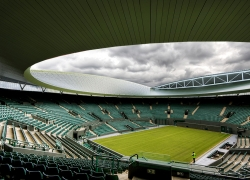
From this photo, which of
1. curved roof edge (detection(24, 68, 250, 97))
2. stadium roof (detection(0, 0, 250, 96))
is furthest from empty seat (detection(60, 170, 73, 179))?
curved roof edge (detection(24, 68, 250, 97))

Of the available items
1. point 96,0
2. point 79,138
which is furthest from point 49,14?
point 79,138

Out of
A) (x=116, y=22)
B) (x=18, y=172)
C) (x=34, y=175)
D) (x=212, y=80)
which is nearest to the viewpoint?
(x=34, y=175)

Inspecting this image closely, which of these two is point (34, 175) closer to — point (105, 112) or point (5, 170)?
point (5, 170)

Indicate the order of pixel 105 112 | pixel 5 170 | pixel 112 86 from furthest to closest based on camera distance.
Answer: pixel 105 112, pixel 112 86, pixel 5 170

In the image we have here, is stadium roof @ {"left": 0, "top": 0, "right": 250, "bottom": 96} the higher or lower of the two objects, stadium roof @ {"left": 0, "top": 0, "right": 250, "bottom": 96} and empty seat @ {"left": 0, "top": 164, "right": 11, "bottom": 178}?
the higher

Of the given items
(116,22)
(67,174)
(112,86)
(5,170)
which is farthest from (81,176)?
(112,86)

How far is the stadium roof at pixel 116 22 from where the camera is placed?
23.2 feet

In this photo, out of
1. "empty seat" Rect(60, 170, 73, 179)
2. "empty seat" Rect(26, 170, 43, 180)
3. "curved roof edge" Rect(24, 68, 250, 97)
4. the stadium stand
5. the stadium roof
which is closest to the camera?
"empty seat" Rect(26, 170, 43, 180)

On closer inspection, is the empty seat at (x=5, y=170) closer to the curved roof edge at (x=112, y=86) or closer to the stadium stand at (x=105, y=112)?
the stadium stand at (x=105, y=112)

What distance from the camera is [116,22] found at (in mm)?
8484

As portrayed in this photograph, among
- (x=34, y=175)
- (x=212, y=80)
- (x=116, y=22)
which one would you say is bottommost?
(x=34, y=175)

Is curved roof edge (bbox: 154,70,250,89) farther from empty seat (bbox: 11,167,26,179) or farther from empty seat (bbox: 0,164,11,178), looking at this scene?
empty seat (bbox: 0,164,11,178)

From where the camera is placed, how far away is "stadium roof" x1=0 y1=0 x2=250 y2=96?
278 inches

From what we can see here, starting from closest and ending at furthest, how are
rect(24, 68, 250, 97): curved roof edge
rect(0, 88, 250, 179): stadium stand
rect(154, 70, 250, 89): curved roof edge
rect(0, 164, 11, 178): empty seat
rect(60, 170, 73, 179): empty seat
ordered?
rect(0, 164, 11, 178): empty seat, rect(60, 170, 73, 179): empty seat, rect(0, 88, 250, 179): stadium stand, rect(24, 68, 250, 97): curved roof edge, rect(154, 70, 250, 89): curved roof edge
